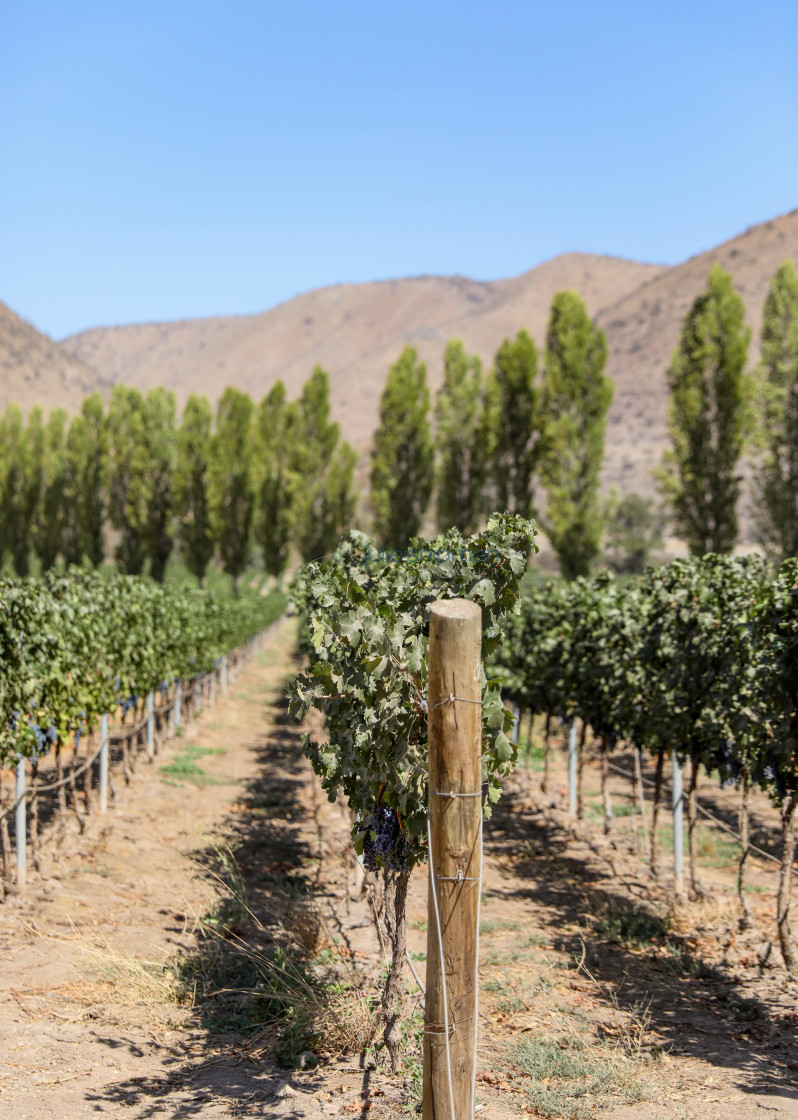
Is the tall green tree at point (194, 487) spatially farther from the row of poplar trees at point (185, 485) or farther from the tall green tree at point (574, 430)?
the tall green tree at point (574, 430)

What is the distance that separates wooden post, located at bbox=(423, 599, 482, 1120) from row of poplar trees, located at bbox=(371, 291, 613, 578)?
26.1 m

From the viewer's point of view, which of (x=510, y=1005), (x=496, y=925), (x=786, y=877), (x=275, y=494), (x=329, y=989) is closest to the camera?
(x=329, y=989)

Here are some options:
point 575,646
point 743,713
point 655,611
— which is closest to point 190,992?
point 743,713

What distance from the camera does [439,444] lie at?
3716 cm

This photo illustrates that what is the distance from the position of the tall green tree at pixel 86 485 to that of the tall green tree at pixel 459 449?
62.9 ft

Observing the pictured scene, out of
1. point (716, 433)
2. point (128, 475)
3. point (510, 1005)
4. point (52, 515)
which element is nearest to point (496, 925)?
point (510, 1005)

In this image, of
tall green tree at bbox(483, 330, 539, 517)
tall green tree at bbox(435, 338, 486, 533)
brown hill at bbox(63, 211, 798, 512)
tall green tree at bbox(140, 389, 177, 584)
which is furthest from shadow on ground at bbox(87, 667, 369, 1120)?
brown hill at bbox(63, 211, 798, 512)

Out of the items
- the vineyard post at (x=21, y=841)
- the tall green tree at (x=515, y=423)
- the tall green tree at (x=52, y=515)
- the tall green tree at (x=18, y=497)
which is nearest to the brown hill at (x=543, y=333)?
the tall green tree at (x=52, y=515)

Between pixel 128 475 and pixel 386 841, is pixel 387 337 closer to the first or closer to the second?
pixel 128 475

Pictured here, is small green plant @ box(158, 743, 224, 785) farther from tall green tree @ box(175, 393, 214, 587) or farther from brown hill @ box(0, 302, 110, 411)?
brown hill @ box(0, 302, 110, 411)

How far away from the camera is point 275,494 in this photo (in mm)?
47531

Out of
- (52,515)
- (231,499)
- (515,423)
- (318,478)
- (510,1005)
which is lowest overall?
(510,1005)

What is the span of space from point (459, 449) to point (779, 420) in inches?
476

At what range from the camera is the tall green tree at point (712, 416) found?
27.9m
